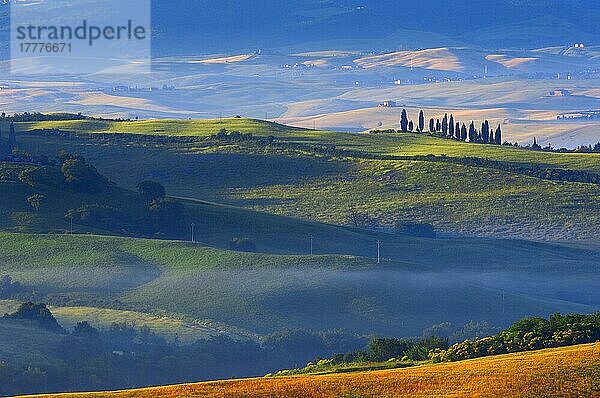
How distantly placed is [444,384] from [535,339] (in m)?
12.3

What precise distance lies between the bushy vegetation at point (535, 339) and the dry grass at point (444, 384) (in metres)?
8.80


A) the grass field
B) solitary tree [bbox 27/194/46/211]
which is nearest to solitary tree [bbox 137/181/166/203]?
solitary tree [bbox 27/194/46/211]

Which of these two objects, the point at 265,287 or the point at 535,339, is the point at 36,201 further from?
the point at 535,339

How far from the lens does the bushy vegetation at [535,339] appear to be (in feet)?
180

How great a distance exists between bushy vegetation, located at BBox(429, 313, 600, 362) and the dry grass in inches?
346

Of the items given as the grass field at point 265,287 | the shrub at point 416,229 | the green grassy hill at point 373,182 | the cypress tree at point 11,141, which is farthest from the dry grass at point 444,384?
the cypress tree at point 11,141

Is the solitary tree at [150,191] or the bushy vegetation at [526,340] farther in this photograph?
the solitary tree at [150,191]

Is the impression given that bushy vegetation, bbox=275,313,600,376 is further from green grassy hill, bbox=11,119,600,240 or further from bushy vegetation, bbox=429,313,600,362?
green grassy hill, bbox=11,119,600,240

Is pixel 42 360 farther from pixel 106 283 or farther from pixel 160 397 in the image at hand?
pixel 160 397

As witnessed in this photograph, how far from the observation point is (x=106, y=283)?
115875 millimetres

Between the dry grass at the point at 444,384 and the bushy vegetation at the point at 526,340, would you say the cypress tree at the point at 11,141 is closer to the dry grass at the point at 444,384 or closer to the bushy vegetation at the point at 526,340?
the bushy vegetation at the point at 526,340

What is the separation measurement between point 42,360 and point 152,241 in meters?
48.1

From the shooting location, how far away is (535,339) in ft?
180

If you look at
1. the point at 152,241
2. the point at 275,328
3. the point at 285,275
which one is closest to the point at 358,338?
the point at 275,328
